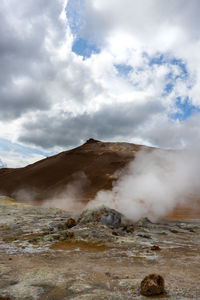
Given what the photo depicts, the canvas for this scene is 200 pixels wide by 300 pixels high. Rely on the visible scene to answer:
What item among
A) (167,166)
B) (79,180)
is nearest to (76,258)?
(167,166)

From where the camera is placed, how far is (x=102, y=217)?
1373 cm

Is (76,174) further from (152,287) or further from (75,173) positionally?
(152,287)

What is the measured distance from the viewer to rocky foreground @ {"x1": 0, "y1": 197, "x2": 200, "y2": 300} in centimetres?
540

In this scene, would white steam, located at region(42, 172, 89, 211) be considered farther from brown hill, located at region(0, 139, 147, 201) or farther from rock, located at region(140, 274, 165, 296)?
rock, located at region(140, 274, 165, 296)

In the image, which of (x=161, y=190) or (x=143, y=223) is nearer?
(x=143, y=223)

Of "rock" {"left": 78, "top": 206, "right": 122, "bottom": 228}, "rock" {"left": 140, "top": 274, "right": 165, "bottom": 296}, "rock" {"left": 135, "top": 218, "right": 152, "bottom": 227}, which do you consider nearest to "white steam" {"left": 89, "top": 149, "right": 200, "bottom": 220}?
"rock" {"left": 135, "top": 218, "right": 152, "bottom": 227}

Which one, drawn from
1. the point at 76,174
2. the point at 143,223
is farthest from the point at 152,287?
the point at 76,174

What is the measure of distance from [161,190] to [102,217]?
11139 millimetres

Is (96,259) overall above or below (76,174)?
below

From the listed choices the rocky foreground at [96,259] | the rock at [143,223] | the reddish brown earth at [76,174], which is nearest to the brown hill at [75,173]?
the reddish brown earth at [76,174]

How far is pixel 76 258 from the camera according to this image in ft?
28.2

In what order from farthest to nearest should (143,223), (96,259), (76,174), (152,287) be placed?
(76,174), (143,223), (96,259), (152,287)

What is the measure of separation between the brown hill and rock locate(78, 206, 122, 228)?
→ 21779mm

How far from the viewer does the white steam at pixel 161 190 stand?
62.0 feet
